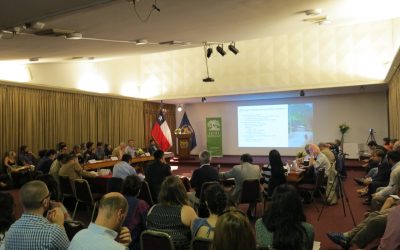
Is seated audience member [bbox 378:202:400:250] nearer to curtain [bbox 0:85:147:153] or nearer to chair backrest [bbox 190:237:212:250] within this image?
chair backrest [bbox 190:237:212:250]

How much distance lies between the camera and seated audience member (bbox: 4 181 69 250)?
2098 millimetres

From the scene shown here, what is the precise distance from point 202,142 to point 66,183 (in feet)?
34.5

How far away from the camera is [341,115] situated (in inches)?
529

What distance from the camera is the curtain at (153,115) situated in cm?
1547

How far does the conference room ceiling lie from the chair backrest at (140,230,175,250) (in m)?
2.67

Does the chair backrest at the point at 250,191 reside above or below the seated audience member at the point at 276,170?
below

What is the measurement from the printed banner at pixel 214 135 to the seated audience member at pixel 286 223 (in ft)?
42.1

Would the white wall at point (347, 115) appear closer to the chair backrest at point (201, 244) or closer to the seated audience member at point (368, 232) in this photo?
the seated audience member at point (368, 232)

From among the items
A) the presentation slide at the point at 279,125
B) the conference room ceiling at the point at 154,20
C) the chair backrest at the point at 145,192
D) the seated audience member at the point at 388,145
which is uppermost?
the conference room ceiling at the point at 154,20

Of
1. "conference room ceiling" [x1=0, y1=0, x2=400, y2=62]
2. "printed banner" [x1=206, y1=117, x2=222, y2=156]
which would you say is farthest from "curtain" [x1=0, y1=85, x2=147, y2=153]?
"printed banner" [x1=206, y1=117, x2=222, y2=156]

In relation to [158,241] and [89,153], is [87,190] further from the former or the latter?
[89,153]

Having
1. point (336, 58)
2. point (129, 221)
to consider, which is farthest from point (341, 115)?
point (129, 221)

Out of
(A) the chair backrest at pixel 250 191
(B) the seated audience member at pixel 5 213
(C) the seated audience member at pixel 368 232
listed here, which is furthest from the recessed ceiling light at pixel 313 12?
(B) the seated audience member at pixel 5 213

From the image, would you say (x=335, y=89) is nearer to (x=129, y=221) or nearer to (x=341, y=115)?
(x=341, y=115)
